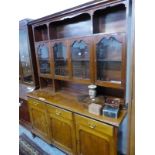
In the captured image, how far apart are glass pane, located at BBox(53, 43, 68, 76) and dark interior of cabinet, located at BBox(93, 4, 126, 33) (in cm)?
55

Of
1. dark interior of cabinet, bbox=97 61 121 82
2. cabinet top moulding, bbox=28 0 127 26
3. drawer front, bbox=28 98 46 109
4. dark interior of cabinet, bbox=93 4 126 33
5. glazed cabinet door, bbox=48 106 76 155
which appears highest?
cabinet top moulding, bbox=28 0 127 26

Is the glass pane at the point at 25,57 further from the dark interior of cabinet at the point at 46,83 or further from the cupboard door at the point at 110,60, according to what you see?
the cupboard door at the point at 110,60

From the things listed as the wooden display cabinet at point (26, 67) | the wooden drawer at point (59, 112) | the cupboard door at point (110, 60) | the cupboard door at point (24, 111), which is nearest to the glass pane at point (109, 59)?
the cupboard door at point (110, 60)

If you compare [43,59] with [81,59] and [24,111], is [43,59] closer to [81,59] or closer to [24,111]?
[81,59]

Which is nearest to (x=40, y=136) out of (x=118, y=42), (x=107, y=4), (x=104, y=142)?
(x=104, y=142)

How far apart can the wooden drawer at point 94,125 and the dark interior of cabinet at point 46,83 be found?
3.20 feet

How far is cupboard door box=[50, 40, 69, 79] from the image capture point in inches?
72.8

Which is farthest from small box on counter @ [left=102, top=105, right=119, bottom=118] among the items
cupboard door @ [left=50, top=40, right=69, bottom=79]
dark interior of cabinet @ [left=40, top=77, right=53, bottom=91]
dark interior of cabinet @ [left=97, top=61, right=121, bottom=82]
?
dark interior of cabinet @ [left=40, top=77, right=53, bottom=91]

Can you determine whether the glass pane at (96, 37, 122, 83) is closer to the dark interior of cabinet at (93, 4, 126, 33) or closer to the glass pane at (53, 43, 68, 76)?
the dark interior of cabinet at (93, 4, 126, 33)

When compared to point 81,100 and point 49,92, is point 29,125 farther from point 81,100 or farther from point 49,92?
point 81,100

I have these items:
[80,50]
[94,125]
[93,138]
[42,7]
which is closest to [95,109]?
[94,125]

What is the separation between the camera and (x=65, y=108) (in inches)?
64.9

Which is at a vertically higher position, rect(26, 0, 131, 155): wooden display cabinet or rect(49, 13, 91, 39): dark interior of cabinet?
rect(49, 13, 91, 39): dark interior of cabinet
